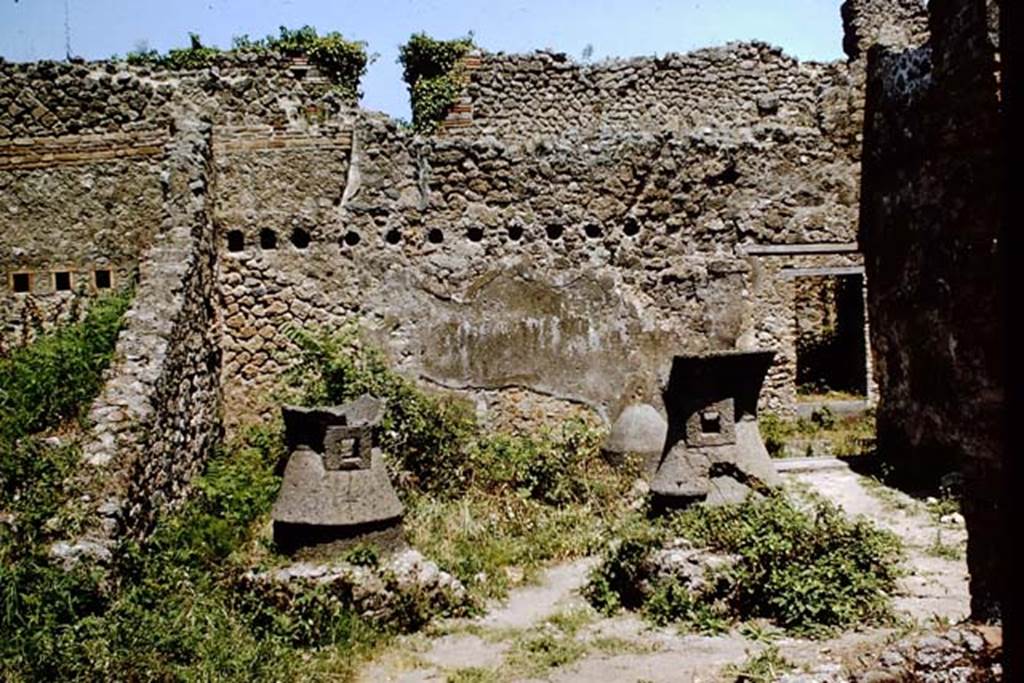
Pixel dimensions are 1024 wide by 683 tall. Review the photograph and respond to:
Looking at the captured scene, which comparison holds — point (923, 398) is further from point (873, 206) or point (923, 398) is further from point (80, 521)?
point (80, 521)

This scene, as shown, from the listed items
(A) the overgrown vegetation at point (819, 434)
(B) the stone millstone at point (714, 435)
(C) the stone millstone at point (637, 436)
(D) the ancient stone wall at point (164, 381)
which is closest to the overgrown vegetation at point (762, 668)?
(B) the stone millstone at point (714, 435)

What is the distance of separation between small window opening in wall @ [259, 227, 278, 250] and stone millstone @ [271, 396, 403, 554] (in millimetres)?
3510

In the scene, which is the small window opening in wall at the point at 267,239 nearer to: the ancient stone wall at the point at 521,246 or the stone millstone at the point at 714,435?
the ancient stone wall at the point at 521,246

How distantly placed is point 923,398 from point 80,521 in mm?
7341

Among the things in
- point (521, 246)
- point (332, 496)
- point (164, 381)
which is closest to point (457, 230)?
point (521, 246)

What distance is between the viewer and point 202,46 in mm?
16172

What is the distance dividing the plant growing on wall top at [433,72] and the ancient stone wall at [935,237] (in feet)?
31.1

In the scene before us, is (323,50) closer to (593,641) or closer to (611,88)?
(611,88)

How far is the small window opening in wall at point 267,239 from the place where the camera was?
9820mm

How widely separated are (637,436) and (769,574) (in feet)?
10.9

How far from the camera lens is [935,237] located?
8.75m

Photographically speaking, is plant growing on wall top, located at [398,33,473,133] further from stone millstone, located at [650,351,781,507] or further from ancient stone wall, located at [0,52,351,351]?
stone millstone, located at [650,351,781,507]

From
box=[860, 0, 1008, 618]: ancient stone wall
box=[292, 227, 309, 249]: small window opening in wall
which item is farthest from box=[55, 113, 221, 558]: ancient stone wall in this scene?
box=[860, 0, 1008, 618]: ancient stone wall

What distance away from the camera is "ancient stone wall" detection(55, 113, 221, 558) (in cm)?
620
